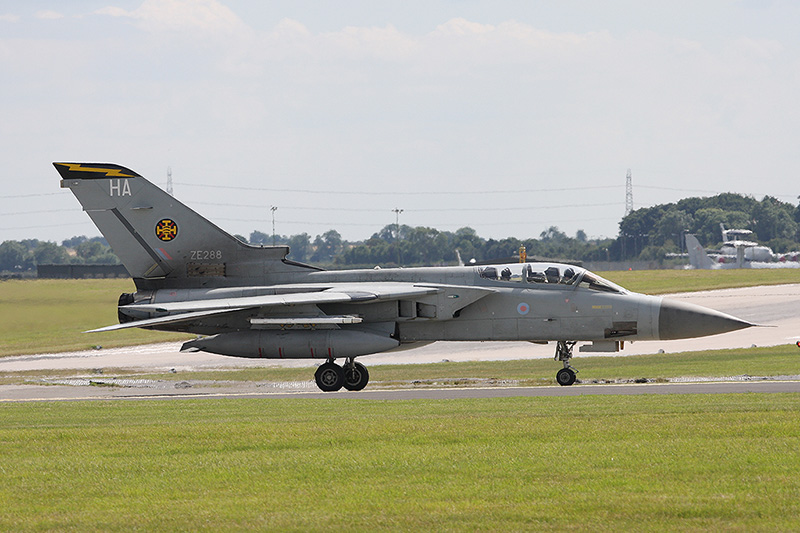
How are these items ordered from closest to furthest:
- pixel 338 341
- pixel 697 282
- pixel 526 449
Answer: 1. pixel 526 449
2. pixel 338 341
3. pixel 697 282

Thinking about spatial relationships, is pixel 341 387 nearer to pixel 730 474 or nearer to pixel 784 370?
pixel 784 370

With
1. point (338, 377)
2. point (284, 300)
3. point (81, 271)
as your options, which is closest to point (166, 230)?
point (284, 300)

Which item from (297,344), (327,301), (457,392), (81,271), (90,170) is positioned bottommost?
(457,392)

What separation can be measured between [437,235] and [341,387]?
126476 mm

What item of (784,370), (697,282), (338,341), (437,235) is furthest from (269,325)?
(437,235)

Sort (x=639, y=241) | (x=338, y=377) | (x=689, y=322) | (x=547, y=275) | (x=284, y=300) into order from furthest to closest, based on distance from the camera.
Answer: (x=639, y=241)
(x=338, y=377)
(x=547, y=275)
(x=689, y=322)
(x=284, y=300)

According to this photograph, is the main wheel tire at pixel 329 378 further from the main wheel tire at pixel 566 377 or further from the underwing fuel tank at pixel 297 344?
the main wheel tire at pixel 566 377

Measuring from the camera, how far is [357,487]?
8.23 metres

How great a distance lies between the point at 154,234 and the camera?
21906mm

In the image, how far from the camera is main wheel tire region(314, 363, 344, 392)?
2112 cm

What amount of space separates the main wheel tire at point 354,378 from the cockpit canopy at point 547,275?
11.3 ft

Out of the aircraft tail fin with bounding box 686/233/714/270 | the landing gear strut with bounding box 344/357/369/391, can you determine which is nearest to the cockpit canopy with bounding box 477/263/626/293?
the landing gear strut with bounding box 344/357/369/391

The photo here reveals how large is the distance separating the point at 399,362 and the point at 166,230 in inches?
441

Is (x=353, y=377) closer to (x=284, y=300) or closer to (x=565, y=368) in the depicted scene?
(x=284, y=300)
